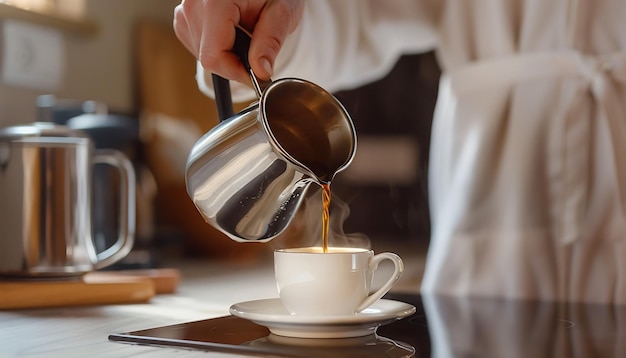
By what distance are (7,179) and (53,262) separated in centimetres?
13

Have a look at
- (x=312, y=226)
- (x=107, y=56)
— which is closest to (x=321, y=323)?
(x=312, y=226)

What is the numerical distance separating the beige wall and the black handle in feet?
3.00

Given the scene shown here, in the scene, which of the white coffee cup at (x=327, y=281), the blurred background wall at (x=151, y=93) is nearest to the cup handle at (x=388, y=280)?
the white coffee cup at (x=327, y=281)

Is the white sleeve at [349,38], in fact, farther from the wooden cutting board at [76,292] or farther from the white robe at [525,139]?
the wooden cutting board at [76,292]

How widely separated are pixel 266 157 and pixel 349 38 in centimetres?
56

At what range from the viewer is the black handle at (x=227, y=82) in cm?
79

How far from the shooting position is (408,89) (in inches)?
114

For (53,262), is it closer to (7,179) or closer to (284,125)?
(7,179)

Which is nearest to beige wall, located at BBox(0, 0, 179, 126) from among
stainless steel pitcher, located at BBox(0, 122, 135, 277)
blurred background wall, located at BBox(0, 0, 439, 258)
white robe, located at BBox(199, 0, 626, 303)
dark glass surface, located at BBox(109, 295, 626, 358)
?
blurred background wall, located at BBox(0, 0, 439, 258)

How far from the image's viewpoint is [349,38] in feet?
3.96

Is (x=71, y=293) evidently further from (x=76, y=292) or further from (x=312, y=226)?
(x=312, y=226)

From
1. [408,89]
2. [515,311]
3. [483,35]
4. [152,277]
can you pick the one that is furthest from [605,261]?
[408,89]

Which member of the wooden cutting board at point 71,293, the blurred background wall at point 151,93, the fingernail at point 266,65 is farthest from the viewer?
the blurred background wall at point 151,93

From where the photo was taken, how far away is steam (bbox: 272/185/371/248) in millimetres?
1326
